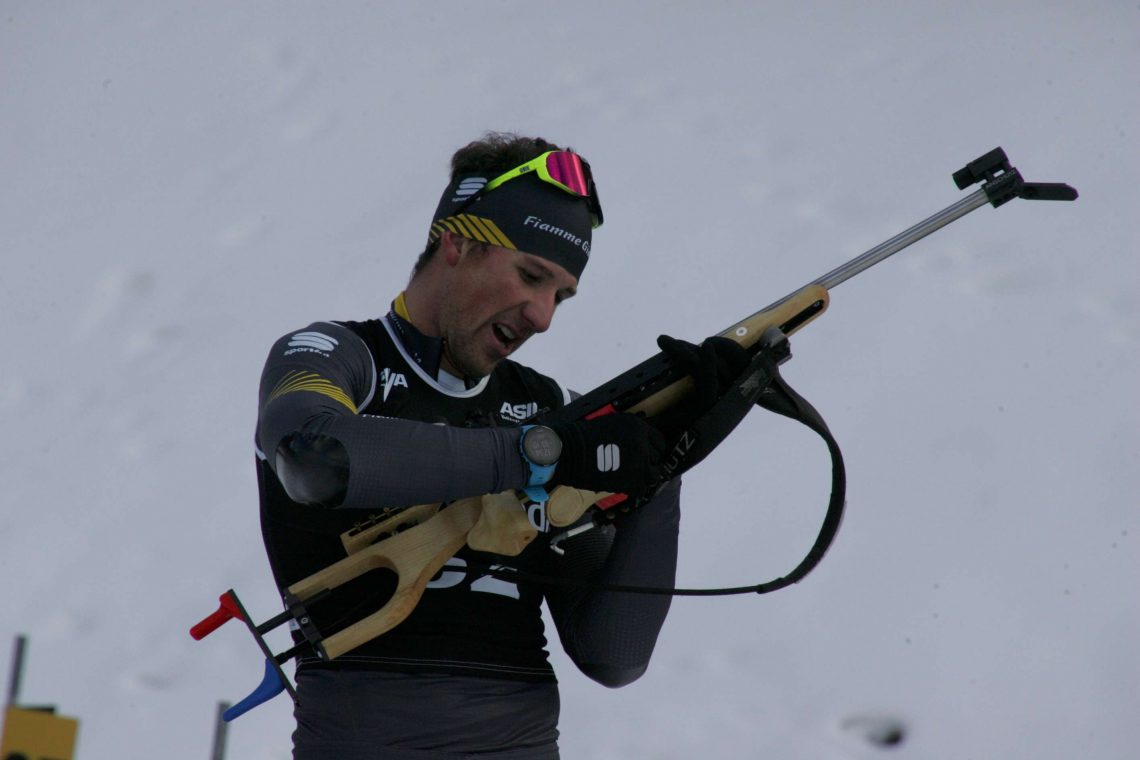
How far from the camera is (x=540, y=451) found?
1.42 m

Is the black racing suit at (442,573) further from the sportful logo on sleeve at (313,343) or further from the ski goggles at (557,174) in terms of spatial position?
the ski goggles at (557,174)

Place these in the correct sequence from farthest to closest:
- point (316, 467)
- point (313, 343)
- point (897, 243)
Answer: point (897, 243) → point (313, 343) → point (316, 467)

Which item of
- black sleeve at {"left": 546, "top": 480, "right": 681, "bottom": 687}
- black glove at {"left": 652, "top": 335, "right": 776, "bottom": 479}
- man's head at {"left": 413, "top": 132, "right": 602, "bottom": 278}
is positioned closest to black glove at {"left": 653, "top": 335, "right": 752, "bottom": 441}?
black glove at {"left": 652, "top": 335, "right": 776, "bottom": 479}

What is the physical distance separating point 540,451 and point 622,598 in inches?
14.5

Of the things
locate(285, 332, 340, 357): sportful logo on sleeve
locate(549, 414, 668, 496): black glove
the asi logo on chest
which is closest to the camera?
locate(549, 414, 668, 496): black glove

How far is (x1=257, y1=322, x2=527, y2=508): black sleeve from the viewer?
4.40 ft

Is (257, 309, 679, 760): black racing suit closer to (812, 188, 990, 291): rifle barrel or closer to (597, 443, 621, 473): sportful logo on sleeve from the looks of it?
(597, 443, 621, 473): sportful logo on sleeve

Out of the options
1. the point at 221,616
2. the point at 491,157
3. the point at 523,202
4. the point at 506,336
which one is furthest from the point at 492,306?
the point at 221,616

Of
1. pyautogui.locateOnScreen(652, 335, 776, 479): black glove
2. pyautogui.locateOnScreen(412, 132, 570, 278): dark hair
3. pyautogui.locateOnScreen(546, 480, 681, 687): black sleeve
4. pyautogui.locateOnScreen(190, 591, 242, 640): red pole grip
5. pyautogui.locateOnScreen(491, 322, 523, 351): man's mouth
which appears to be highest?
pyautogui.locateOnScreen(412, 132, 570, 278): dark hair

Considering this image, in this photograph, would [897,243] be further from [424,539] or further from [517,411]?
[424,539]

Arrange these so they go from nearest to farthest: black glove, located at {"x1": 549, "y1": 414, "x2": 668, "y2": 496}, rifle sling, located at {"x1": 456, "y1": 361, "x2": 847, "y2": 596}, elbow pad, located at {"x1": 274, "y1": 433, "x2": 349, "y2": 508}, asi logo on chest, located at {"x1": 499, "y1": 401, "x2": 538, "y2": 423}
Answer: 1. elbow pad, located at {"x1": 274, "y1": 433, "x2": 349, "y2": 508}
2. black glove, located at {"x1": 549, "y1": 414, "x2": 668, "y2": 496}
3. rifle sling, located at {"x1": 456, "y1": 361, "x2": 847, "y2": 596}
4. asi logo on chest, located at {"x1": 499, "y1": 401, "x2": 538, "y2": 423}

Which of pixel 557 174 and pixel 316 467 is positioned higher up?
pixel 557 174

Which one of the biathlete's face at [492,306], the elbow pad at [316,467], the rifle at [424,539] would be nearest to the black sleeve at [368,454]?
the elbow pad at [316,467]

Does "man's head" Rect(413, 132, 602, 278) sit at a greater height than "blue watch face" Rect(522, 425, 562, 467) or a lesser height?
greater
